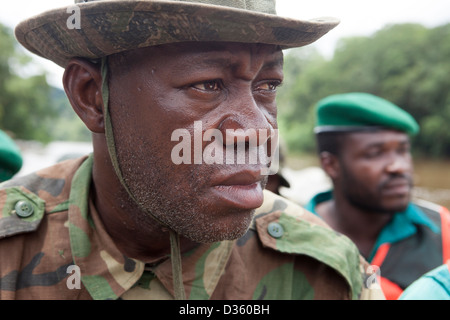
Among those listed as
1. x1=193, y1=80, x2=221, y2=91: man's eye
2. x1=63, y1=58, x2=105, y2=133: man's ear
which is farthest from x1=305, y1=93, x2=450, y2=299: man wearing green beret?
x1=63, y1=58, x2=105, y2=133: man's ear

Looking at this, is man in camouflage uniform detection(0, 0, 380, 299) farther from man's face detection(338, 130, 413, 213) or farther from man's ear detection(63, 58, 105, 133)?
man's face detection(338, 130, 413, 213)

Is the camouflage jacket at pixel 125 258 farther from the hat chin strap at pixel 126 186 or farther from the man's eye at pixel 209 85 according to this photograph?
the man's eye at pixel 209 85

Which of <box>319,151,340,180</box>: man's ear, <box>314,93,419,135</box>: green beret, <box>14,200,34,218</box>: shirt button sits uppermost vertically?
<box>314,93,419,135</box>: green beret

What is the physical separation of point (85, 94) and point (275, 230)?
1050mm

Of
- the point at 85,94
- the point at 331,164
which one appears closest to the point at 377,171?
the point at 331,164

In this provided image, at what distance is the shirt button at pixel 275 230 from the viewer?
1985 mm

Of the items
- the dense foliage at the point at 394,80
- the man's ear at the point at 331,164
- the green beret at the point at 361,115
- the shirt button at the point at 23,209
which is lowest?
the shirt button at the point at 23,209

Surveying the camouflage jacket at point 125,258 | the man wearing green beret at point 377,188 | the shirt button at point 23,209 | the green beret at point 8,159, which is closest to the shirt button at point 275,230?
the camouflage jacket at point 125,258

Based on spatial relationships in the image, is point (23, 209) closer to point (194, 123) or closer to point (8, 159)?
point (194, 123)

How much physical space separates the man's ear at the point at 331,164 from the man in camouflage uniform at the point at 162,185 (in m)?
2.02

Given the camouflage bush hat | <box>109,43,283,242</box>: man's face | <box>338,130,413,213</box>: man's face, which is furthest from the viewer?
<box>338,130,413,213</box>: man's face

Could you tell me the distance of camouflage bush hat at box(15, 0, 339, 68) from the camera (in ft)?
4.37

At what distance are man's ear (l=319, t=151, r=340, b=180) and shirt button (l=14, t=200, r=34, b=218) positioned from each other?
9.56 ft

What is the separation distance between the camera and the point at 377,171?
366 cm
